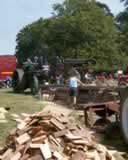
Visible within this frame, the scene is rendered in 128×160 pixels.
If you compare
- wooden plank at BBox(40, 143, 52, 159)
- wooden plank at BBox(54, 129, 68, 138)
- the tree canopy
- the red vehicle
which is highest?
the tree canopy

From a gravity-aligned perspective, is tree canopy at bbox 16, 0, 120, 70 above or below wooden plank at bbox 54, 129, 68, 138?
above

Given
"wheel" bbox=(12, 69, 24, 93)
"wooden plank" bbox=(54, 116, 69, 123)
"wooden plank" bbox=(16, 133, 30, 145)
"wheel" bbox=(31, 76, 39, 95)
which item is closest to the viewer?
"wooden plank" bbox=(16, 133, 30, 145)

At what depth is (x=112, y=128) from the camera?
1300cm

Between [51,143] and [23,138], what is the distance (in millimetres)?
534

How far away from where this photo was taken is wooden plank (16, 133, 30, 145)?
1020 centimetres

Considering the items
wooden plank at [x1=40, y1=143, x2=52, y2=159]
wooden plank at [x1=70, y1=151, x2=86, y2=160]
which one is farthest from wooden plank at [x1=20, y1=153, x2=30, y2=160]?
wooden plank at [x1=70, y1=151, x2=86, y2=160]

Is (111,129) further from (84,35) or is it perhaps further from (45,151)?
(84,35)

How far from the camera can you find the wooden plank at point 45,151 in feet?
31.6

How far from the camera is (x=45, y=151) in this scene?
32.0ft

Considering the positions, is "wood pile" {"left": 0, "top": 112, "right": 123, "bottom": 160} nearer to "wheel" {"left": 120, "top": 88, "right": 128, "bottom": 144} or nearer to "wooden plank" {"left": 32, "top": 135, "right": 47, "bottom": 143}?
"wooden plank" {"left": 32, "top": 135, "right": 47, "bottom": 143}

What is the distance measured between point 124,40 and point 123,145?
76.4m

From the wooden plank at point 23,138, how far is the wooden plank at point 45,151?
1.45 feet

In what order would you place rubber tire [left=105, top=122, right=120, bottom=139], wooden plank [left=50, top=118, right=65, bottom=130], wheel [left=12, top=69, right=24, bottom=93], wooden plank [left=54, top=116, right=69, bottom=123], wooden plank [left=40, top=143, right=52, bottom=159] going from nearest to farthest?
1. wooden plank [left=40, top=143, right=52, bottom=159]
2. wooden plank [left=50, top=118, right=65, bottom=130]
3. wooden plank [left=54, top=116, right=69, bottom=123]
4. rubber tire [left=105, top=122, right=120, bottom=139]
5. wheel [left=12, top=69, right=24, bottom=93]

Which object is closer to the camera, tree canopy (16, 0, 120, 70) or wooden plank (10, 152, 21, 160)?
wooden plank (10, 152, 21, 160)
